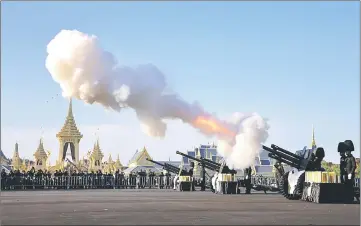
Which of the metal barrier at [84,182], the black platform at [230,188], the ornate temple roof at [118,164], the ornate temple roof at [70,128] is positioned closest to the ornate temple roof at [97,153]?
the ornate temple roof at [118,164]

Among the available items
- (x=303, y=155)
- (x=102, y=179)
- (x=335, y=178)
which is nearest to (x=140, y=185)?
(x=102, y=179)

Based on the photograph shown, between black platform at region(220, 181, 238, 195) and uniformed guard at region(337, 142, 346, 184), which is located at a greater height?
uniformed guard at region(337, 142, 346, 184)

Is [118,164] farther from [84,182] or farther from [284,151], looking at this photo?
[284,151]

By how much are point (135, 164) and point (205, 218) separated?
290 ft

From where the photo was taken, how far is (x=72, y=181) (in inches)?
1912

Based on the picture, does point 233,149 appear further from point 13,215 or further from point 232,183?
point 13,215

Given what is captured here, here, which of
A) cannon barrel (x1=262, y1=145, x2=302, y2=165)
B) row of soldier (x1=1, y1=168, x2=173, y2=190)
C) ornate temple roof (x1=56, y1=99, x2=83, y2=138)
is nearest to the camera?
cannon barrel (x1=262, y1=145, x2=302, y2=165)

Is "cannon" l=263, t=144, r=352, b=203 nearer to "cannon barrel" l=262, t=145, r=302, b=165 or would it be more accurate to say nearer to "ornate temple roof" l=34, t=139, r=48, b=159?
"cannon barrel" l=262, t=145, r=302, b=165

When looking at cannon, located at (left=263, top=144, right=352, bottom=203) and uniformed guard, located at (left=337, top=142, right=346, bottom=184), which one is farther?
uniformed guard, located at (left=337, top=142, right=346, bottom=184)

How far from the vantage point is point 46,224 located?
1302 centimetres

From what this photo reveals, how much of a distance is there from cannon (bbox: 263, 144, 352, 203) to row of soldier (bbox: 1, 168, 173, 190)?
21508mm

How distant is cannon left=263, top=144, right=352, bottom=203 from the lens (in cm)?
2320

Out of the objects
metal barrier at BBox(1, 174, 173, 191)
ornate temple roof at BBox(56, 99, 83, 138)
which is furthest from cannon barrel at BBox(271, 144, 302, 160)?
ornate temple roof at BBox(56, 99, 83, 138)

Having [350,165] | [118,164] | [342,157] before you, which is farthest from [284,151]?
[118,164]
